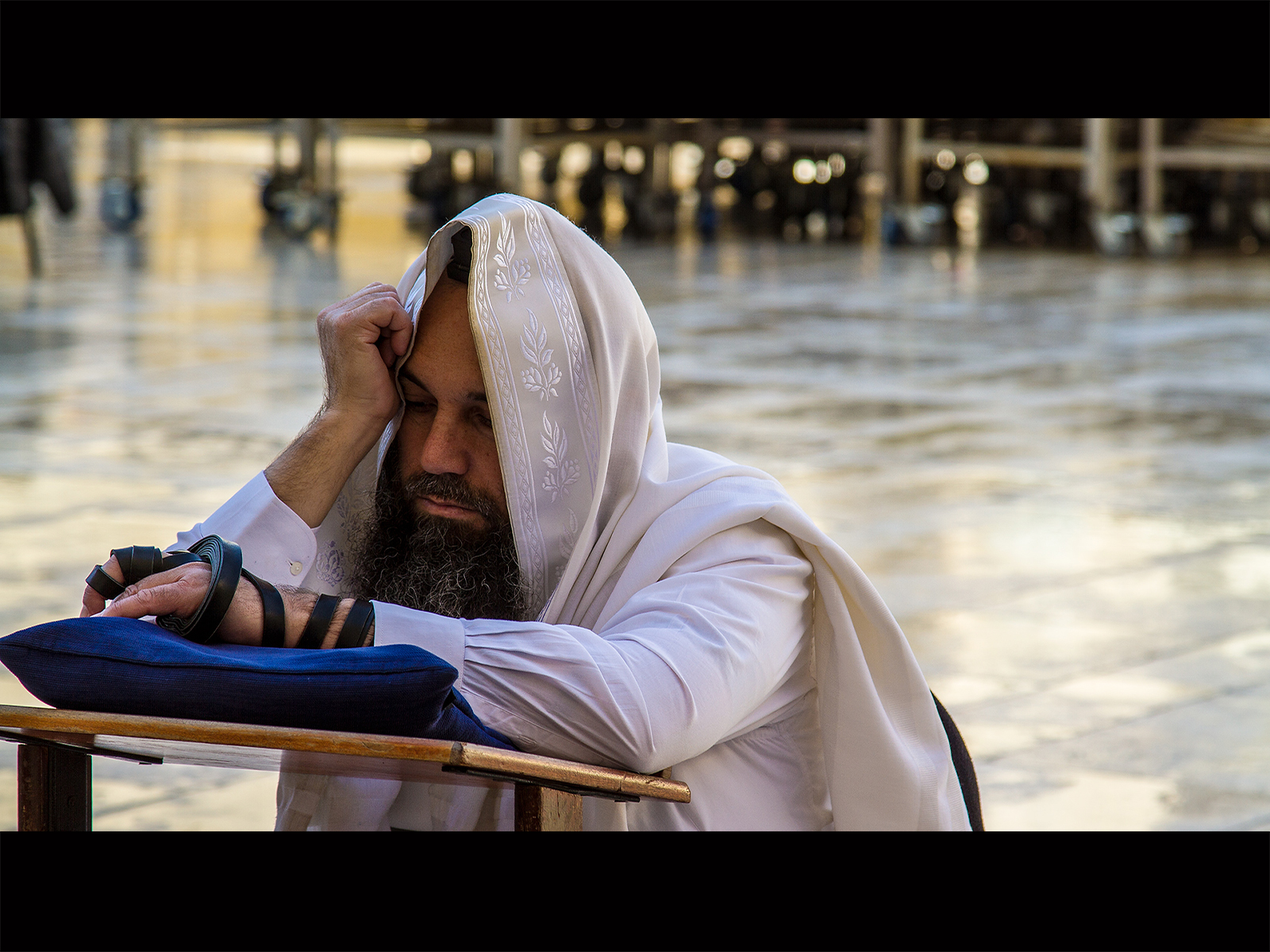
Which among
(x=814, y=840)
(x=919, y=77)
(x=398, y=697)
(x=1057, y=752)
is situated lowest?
(x=1057, y=752)

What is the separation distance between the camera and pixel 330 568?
1791mm

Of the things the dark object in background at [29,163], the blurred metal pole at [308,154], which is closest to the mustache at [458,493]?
the dark object in background at [29,163]

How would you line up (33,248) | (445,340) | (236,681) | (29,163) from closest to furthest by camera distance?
1. (236,681)
2. (445,340)
3. (29,163)
4. (33,248)

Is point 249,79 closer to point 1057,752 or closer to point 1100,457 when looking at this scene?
point 1057,752

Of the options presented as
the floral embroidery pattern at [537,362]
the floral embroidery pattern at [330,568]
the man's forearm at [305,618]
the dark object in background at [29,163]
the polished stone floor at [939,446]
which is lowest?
the polished stone floor at [939,446]

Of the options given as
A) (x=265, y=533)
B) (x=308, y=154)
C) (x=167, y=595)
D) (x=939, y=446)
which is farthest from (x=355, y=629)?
(x=308, y=154)

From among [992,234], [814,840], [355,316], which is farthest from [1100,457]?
[992,234]

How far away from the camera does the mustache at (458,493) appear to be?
65.1 inches

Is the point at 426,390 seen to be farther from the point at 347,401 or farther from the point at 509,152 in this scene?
the point at 509,152

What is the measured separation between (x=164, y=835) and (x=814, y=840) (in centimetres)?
45

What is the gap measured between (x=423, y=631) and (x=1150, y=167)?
1079cm

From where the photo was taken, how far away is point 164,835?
3.63ft

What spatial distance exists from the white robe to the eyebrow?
69 mm

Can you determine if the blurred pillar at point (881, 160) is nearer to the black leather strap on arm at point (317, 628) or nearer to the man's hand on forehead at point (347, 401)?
the man's hand on forehead at point (347, 401)
